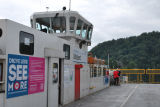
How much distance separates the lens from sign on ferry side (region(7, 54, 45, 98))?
6902 millimetres

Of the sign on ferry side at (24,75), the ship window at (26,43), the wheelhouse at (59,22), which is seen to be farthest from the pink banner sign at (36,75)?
the wheelhouse at (59,22)

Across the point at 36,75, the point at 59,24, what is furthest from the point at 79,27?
the point at 36,75

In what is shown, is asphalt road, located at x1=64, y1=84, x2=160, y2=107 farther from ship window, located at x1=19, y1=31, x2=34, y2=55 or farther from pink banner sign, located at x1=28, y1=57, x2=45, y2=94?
ship window, located at x1=19, y1=31, x2=34, y2=55

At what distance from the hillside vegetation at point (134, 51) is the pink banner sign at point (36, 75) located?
81.3 m

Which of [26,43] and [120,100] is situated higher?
[26,43]

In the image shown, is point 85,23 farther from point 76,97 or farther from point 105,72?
point 105,72

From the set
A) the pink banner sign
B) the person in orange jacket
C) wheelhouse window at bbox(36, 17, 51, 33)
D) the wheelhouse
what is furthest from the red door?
the person in orange jacket

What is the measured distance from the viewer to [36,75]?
8453 millimetres

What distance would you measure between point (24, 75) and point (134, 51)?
10321 centimetres

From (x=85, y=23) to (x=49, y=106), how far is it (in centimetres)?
746

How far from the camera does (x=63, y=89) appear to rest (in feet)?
36.4

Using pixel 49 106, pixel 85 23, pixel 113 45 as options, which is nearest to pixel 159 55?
pixel 113 45

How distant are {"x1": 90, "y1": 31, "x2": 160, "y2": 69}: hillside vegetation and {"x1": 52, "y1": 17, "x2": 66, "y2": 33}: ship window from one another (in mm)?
76765

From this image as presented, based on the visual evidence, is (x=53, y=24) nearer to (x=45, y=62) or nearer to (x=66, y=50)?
(x=66, y=50)
